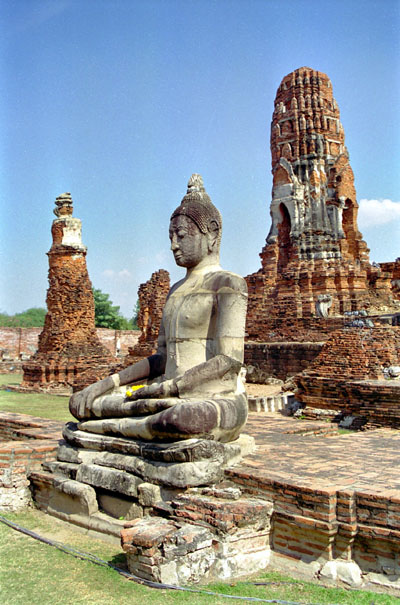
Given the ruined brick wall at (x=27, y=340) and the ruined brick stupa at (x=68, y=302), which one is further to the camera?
the ruined brick wall at (x=27, y=340)

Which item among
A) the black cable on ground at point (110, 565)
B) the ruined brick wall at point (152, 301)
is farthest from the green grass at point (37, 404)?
the black cable on ground at point (110, 565)

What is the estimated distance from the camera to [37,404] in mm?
13172

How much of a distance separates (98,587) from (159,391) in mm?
1489

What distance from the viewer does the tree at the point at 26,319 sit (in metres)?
47.2

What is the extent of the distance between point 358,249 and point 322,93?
5231mm

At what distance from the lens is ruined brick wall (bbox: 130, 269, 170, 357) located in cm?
1989

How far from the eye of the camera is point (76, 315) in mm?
18297

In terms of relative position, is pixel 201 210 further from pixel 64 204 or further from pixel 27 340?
pixel 27 340

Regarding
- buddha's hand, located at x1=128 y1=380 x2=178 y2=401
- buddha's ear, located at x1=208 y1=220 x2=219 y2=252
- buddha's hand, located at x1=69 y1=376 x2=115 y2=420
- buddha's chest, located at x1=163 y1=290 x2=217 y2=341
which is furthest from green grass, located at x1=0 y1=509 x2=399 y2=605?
buddha's ear, located at x1=208 y1=220 x2=219 y2=252

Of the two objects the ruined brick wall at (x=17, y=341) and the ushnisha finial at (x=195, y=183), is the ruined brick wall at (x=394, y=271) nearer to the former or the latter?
the ushnisha finial at (x=195, y=183)

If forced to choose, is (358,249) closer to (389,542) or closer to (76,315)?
(76,315)

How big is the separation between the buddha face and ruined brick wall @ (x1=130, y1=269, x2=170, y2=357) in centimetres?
1459

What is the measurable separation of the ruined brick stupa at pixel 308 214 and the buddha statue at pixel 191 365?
40.9 ft

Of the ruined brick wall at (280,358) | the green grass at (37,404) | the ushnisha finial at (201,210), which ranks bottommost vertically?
the green grass at (37,404)
